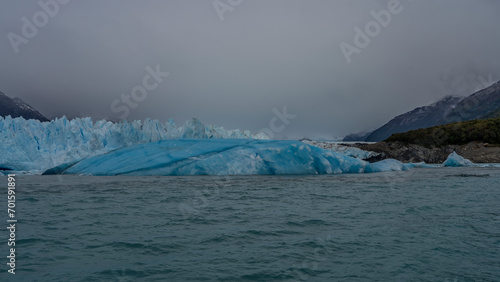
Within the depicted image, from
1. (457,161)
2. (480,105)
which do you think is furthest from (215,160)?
(480,105)

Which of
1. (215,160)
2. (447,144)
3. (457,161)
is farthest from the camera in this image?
(447,144)

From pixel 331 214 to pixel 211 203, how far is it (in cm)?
344

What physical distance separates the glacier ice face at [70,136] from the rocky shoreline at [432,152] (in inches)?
1045

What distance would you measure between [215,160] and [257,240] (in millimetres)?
15608

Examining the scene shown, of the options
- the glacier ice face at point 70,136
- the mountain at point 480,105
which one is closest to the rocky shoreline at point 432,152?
the glacier ice face at point 70,136

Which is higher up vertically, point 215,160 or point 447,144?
Answer: point 215,160

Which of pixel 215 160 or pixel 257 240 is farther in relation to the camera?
pixel 215 160

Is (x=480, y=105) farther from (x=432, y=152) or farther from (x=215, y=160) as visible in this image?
(x=215, y=160)

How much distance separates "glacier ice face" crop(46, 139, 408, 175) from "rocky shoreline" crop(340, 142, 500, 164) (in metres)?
25.0

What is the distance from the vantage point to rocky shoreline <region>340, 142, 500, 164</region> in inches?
1643

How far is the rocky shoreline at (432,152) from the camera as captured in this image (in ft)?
137

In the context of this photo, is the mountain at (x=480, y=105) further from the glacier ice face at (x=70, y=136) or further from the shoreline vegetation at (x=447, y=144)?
the glacier ice face at (x=70, y=136)

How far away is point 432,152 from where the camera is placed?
45875 millimetres

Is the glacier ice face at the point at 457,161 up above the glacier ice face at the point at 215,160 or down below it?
below
